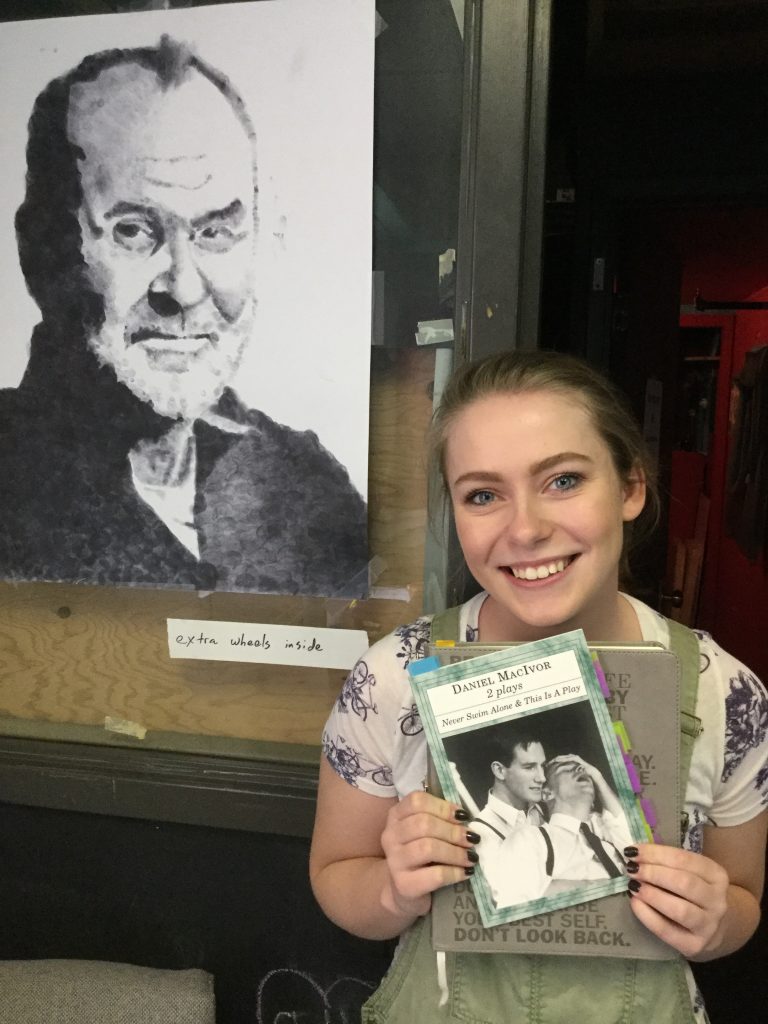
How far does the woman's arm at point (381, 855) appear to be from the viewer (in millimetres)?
728

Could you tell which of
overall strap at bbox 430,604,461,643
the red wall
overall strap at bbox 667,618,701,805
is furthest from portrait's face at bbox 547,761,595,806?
the red wall

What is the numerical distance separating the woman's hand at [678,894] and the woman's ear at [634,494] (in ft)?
1.11

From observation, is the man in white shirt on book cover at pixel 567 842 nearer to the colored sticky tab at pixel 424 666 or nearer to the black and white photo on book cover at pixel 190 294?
the colored sticky tab at pixel 424 666

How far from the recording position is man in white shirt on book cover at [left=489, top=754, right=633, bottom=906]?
721mm

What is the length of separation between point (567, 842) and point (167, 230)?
955 mm

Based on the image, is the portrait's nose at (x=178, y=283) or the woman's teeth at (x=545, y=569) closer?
the woman's teeth at (x=545, y=569)

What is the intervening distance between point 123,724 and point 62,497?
0.39m

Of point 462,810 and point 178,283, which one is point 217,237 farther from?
point 462,810

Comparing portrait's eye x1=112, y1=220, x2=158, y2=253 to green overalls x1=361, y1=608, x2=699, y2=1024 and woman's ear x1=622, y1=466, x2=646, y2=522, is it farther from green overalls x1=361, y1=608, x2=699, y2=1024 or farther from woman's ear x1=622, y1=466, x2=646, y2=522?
green overalls x1=361, y1=608, x2=699, y2=1024

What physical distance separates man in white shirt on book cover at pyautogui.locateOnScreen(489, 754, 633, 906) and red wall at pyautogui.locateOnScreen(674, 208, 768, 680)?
276 centimetres

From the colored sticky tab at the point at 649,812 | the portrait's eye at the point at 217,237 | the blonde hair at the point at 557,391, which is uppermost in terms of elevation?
the portrait's eye at the point at 217,237

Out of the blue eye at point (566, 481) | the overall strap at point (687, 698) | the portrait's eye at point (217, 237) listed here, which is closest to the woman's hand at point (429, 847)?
the overall strap at point (687, 698)

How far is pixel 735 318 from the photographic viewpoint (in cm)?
393

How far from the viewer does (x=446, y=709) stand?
0.73 meters
